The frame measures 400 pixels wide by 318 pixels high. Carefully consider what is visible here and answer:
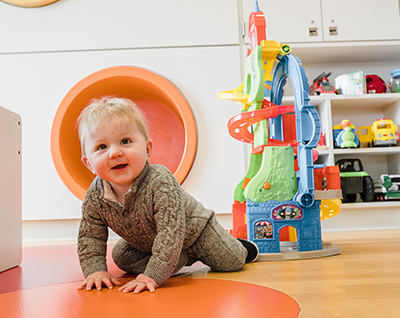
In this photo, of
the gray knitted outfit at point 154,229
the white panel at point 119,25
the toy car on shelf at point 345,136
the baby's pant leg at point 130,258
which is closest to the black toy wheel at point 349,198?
the toy car on shelf at point 345,136

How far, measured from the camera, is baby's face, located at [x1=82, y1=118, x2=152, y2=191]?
747 mm

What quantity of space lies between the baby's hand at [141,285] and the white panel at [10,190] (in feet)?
1.55

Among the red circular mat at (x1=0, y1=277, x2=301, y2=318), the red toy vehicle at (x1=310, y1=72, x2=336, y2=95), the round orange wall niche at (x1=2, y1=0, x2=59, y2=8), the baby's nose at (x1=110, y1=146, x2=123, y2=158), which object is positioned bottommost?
the red circular mat at (x1=0, y1=277, x2=301, y2=318)

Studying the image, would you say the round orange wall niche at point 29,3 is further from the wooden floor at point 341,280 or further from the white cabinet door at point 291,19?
the wooden floor at point 341,280

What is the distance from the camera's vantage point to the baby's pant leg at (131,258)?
873 mm

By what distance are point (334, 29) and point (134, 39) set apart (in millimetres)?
1015

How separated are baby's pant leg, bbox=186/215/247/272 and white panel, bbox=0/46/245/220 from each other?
906 mm

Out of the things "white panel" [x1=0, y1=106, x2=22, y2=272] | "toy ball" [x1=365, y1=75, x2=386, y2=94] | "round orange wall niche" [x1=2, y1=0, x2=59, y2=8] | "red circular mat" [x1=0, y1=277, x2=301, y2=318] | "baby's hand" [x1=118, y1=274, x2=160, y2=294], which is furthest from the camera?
"toy ball" [x1=365, y1=75, x2=386, y2=94]

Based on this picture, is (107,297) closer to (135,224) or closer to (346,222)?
(135,224)

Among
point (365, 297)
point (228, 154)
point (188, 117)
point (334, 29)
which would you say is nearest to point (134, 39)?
point (188, 117)

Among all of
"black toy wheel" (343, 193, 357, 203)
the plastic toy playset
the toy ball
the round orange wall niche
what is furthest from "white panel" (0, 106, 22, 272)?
the toy ball

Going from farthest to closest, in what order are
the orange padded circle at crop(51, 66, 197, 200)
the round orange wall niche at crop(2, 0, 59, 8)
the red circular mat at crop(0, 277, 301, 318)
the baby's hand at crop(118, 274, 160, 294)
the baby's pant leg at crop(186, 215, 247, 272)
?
the round orange wall niche at crop(2, 0, 59, 8), the orange padded circle at crop(51, 66, 197, 200), the baby's pant leg at crop(186, 215, 247, 272), the baby's hand at crop(118, 274, 160, 294), the red circular mat at crop(0, 277, 301, 318)

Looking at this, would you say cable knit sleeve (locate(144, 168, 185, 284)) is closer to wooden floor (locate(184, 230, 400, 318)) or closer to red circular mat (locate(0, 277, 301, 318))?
red circular mat (locate(0, 277, 301, 318))

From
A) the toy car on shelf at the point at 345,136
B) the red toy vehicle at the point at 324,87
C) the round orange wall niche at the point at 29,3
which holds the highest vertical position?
the round orange wall niche at the point at 29,3
